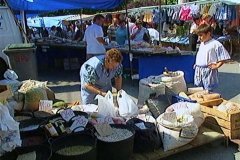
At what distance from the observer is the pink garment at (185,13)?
14523mm

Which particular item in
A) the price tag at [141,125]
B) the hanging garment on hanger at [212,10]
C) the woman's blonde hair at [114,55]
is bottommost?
the price tag at [141,125]

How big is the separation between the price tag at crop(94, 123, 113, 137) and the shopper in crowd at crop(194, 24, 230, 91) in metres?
2.24

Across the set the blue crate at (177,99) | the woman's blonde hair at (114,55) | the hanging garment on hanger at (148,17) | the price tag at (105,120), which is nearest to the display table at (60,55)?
the hanging garment on hanger at (148,17)

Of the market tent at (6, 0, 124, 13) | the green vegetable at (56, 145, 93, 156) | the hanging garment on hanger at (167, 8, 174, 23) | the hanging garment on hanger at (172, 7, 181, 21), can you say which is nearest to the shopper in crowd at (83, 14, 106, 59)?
the market tent at (6, 0, 124, 13)

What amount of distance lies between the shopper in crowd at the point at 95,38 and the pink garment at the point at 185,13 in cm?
616

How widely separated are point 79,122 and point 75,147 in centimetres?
53

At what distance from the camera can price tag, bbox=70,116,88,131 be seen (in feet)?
14.6

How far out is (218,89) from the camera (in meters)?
8.51

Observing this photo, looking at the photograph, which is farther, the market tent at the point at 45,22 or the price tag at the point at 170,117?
the market tent at the point at 45,22

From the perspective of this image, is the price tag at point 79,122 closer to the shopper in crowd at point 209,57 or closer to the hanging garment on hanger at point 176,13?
the shopper in crowd at point 209,57

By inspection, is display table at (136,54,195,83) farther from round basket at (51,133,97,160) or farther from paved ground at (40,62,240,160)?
round basket at (51,133,97,160)

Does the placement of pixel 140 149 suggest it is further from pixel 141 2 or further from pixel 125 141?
pixel 141 2

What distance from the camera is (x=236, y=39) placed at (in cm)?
1373

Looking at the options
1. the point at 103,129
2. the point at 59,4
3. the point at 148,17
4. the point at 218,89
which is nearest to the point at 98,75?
the point at 103,129
